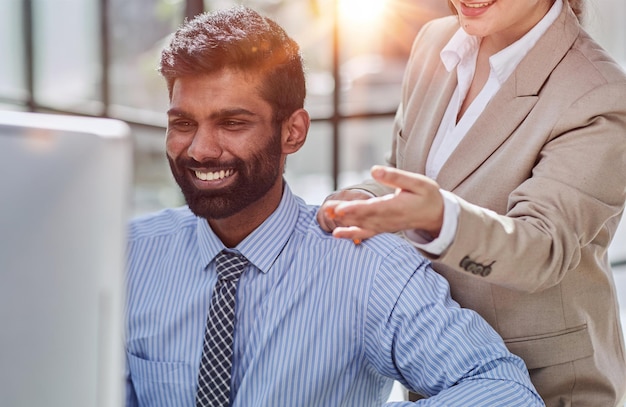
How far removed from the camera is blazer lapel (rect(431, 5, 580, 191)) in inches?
54.4

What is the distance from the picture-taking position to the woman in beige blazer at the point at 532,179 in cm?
115

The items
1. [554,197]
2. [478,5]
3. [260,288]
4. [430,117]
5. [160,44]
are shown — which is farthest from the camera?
[160,44]

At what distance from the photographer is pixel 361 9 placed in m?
2.77

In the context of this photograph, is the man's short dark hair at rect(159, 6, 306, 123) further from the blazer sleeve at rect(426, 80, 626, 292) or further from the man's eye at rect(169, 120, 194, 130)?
the blazer sleeve at rect(426, 80, 626, 292)

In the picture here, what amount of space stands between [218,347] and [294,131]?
17.3 inches

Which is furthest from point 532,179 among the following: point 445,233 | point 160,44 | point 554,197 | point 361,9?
point 160,44

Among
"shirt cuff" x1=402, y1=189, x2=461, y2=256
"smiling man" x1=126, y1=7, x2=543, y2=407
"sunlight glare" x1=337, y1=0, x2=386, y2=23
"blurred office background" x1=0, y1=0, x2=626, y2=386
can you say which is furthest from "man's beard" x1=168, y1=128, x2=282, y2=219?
"sunlight glare" x1=337, y1=0, x2=386, y2=23

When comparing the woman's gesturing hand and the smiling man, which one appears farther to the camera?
the smiling man

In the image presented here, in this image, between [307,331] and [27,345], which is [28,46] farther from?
[27,345]

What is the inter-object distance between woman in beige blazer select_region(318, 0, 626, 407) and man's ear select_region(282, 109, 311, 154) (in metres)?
0.14

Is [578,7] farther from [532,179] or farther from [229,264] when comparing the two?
[229,264]

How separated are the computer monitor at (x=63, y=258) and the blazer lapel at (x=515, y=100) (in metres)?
0.90

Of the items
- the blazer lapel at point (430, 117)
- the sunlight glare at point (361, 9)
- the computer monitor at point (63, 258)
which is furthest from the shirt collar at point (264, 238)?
the sunlight glare at point (361, 9)

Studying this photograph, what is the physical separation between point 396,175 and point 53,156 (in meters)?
0.45
